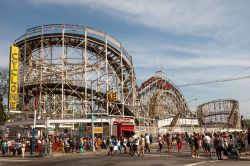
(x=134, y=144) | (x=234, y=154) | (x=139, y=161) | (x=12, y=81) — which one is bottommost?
(x=139, y=161)

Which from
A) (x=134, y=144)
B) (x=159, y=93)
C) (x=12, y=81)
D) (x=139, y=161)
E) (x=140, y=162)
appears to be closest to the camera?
(x=140, y=162)

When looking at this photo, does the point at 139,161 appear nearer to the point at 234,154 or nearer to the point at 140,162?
the point at 140,162

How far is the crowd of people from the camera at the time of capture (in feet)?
78.5

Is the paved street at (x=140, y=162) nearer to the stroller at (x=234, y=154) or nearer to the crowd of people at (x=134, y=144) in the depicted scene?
the stroller at (x=234, y=154)

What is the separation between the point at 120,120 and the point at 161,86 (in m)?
31.2

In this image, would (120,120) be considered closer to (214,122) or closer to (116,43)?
(116,43)

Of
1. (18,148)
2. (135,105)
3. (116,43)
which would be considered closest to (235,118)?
(135,105)

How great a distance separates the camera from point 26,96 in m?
46.3

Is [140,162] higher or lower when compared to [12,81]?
lower

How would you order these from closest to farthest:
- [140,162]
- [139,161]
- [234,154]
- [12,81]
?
[140,162] → [139,161] → [234,154] → [12,81]

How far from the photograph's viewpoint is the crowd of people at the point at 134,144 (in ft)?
78.5

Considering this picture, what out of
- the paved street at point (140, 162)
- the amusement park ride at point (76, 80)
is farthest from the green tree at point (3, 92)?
the paved street at point (140, 162)

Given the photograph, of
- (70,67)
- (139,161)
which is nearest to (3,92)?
(70,67)

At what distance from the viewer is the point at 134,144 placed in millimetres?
26578
